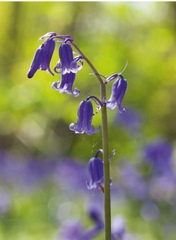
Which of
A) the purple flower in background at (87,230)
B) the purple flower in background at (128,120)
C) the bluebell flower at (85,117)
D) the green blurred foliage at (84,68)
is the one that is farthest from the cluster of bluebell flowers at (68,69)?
the purple flower in background at (128,120)

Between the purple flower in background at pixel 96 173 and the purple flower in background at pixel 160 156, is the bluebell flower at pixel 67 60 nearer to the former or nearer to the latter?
the purple flower in background at pixel 96 173

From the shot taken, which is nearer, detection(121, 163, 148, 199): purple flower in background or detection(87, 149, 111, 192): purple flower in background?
Answer: detection(87, 149, 111, 192): purple flower in background

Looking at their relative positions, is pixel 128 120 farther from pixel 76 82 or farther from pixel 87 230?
pixel 87 230

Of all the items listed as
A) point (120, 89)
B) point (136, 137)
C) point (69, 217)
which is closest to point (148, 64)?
point (136, 137)

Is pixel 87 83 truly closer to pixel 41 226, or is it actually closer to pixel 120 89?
pixel 41 226

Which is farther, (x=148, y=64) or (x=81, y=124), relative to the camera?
(x=148, y=64)

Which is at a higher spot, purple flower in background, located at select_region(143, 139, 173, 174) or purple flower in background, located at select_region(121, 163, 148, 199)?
purple flower in background, located at select_region(143, 139, 173, 174)

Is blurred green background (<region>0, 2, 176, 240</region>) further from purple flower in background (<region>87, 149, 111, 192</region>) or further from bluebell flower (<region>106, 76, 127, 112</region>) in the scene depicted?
bluebell flower (<region>106, 76, 127, 112</region>)

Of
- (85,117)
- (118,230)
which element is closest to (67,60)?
(85,117)

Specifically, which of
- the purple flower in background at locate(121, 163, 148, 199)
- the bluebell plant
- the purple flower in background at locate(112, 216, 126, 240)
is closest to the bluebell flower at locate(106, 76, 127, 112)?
the bluebell plant
